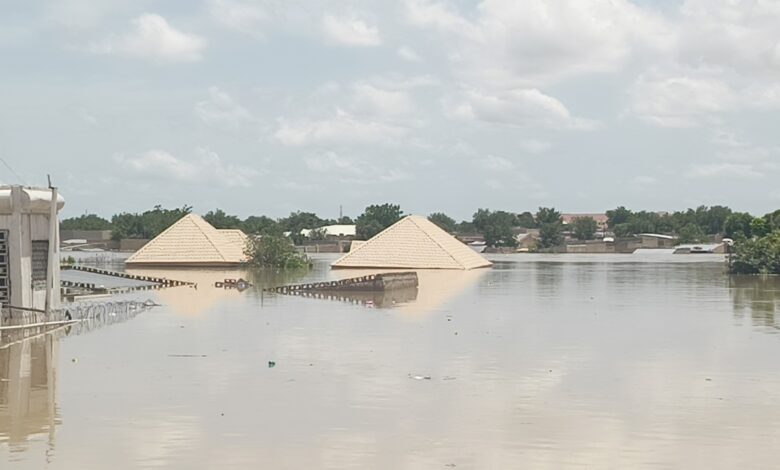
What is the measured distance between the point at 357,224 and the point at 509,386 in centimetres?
11601

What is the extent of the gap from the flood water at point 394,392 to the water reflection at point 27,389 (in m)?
0.04

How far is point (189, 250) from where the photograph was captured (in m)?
65.3

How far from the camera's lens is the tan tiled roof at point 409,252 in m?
65.8

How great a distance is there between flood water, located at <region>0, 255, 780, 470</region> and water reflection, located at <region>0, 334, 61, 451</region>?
0.04 m

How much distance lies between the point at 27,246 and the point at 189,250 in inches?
1676

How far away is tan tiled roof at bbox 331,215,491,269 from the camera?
2589 inches

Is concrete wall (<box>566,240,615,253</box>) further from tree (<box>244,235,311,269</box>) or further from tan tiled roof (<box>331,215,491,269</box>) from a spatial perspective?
tree (<box>244,235,311,269</box>)

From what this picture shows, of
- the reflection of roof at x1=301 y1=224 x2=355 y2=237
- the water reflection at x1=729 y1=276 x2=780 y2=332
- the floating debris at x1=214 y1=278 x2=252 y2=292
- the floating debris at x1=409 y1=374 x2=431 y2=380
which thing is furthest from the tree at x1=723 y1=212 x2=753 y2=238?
the floating debris at x1=409 y1=374 x2=431 y2=380

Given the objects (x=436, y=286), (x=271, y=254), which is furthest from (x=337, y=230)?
(x=436, y=286)

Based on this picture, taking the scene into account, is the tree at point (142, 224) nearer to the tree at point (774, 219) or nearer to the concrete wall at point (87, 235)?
the concrete wall at point (87, 235)

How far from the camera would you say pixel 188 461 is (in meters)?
11.8

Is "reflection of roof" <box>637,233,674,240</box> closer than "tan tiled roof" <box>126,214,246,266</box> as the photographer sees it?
No

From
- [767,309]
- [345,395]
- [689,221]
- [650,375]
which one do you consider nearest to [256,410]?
[345,395]

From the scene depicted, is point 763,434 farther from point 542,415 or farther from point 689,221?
point 689,221
